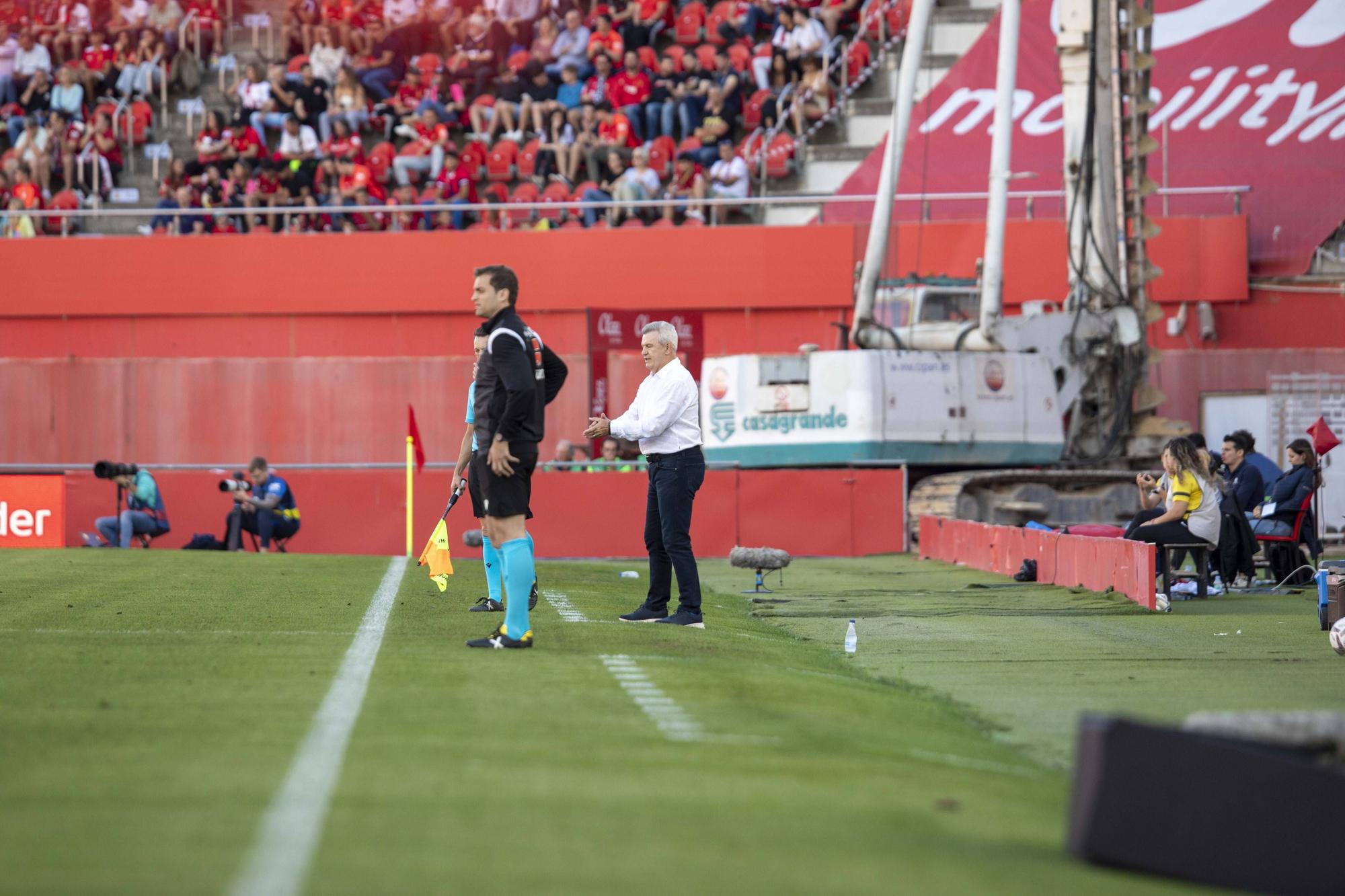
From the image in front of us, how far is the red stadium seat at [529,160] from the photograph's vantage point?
29719 millimetres

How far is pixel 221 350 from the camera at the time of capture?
95.2 feet

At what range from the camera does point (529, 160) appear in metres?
29.9

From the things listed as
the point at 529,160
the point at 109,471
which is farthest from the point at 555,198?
the point at 109,471

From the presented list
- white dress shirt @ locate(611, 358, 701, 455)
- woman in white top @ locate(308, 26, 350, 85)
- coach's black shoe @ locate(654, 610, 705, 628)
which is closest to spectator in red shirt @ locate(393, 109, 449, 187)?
woman in white top @ locate(308, 26, 350, 85)

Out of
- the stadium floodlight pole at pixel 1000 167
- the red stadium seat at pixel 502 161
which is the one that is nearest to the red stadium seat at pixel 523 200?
the red stadium seat at pixel 502 161

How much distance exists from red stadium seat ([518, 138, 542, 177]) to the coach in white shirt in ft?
65.9

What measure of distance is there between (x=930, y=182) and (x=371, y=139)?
1003cm

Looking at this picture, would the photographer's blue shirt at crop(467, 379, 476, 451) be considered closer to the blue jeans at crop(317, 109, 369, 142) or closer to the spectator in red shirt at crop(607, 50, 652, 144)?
the spectator in red shirt at crop(607, 50, 652, 144)

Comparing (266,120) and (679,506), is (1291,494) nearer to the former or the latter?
(679,506)

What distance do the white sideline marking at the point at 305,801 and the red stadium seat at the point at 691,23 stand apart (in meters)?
25.2

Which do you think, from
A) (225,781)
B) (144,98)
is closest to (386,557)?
(225,781)

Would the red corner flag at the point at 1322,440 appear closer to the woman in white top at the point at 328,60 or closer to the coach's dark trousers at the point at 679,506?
the coach's dark trousers at the point at 679,506

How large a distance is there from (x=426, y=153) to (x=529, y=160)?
1.78m

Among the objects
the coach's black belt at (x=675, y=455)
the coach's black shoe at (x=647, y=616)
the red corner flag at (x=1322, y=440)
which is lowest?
the coach's black shoe at (x=647, y=616)
